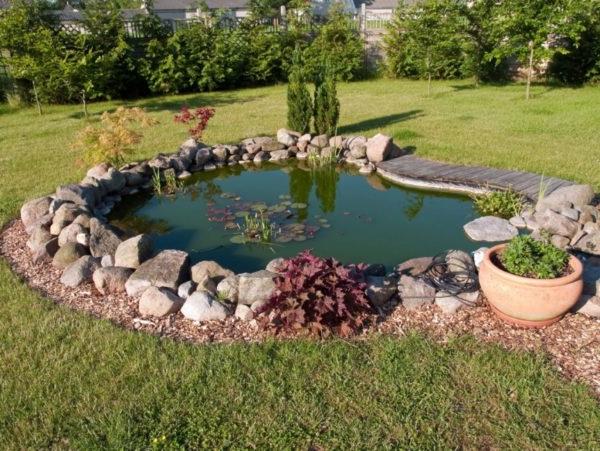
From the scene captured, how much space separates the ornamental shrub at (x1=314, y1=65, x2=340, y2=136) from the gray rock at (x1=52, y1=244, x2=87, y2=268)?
5412 mm

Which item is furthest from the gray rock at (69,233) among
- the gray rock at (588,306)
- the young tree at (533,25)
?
the young tree at (533,25)

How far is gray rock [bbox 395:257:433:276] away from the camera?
4391mm

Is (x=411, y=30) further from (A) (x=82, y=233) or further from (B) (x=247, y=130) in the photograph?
(A) (x=82, y=233)

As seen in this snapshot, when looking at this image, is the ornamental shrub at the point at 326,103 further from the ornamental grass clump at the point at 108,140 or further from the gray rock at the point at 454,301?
the gray rock at the point at 454,301

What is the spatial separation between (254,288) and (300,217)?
2320mm

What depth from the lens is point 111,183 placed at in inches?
272

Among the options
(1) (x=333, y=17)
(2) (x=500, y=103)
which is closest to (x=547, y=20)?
(2) (x=500, y=103)

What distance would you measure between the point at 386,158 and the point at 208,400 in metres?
5.86

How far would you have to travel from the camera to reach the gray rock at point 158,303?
3988 mm

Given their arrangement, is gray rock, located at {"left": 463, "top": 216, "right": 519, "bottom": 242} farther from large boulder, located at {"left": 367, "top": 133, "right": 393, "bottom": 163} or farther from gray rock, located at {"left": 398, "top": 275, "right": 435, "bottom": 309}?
large boulder, located at {"left": 367, "top": 133, "right": 393, "bottom": 163}

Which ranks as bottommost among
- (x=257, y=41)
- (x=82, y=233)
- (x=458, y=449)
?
(x=458, y=449)

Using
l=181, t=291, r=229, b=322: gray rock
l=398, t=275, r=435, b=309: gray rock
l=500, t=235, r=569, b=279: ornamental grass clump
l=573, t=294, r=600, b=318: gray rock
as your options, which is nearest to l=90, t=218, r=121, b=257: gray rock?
l=181, t=291, r=229, b=322: gray rock

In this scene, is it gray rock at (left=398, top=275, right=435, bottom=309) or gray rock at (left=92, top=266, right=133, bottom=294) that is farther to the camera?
gray rock at (left=92, top=266, right=133, bottom=294)

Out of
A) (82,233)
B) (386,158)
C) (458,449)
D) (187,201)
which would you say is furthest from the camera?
(386,158)
